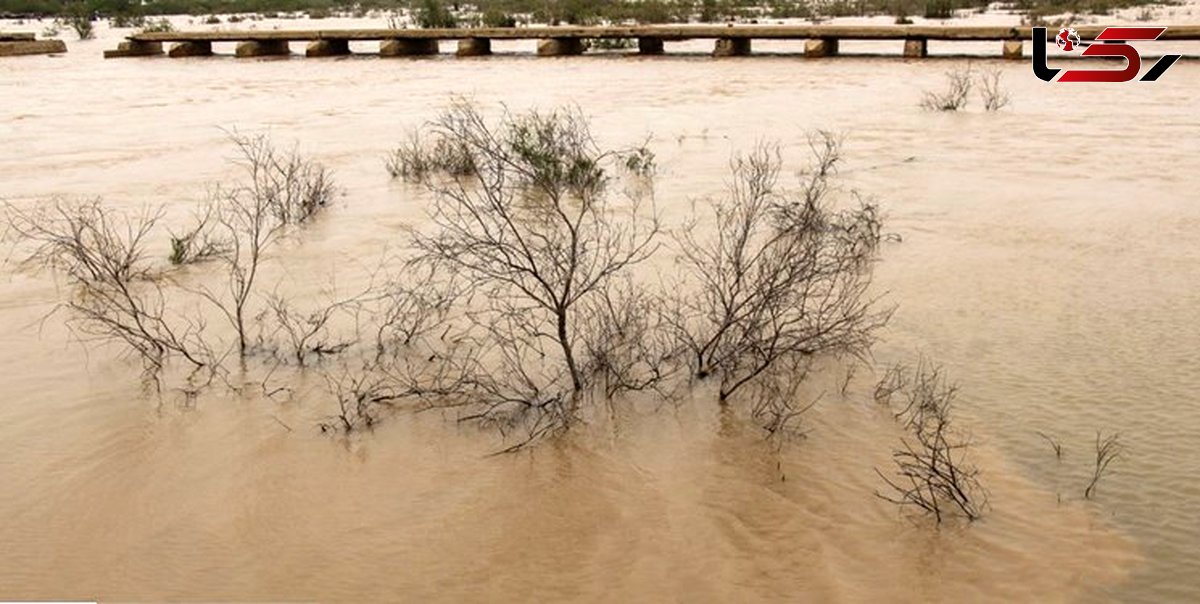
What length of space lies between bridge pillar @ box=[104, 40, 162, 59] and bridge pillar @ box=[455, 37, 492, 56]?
9.13 meters

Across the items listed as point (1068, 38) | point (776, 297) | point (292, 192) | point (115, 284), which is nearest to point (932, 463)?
point (776, 297)

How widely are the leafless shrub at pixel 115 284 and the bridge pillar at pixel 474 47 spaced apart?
19.3 metres

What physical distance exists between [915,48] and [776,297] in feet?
65.9

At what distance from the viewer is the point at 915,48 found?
81.5 ft

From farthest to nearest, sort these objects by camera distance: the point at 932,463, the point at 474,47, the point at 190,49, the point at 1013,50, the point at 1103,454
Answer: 1. the point at 190,49
2. the point at 474,47
3. the point at 1013,50
4. the point at 1103,454
5. the point at 932,463

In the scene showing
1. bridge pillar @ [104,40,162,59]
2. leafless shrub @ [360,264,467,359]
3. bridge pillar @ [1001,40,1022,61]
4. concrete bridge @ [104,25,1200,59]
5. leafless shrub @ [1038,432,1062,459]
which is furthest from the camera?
bridge pillar @ [104,40,162,59]

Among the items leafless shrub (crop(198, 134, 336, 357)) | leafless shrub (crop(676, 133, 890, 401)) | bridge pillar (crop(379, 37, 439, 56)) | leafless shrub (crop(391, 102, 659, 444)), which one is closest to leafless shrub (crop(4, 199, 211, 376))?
leafless shrub (crop(198, 134, 336, 357))

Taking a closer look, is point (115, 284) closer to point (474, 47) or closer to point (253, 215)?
point (253, 215)

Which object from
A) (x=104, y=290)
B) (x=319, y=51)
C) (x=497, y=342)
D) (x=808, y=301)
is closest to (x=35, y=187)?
(x=104, y=290)

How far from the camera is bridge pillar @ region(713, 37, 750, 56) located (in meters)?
26.4

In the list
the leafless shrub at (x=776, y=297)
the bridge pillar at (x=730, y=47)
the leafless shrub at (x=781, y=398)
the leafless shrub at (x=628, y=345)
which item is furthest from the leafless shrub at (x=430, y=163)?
the bridge pillar at (x=730, y=47)

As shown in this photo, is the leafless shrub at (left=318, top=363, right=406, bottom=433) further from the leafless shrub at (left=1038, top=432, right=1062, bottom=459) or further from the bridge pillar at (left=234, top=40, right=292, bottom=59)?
the bridge pillar at (left=234, top=40, right=292, bottom=59)

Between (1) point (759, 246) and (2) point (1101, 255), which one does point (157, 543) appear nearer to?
(1) point (759, 246)

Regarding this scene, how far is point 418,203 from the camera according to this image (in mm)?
10773
